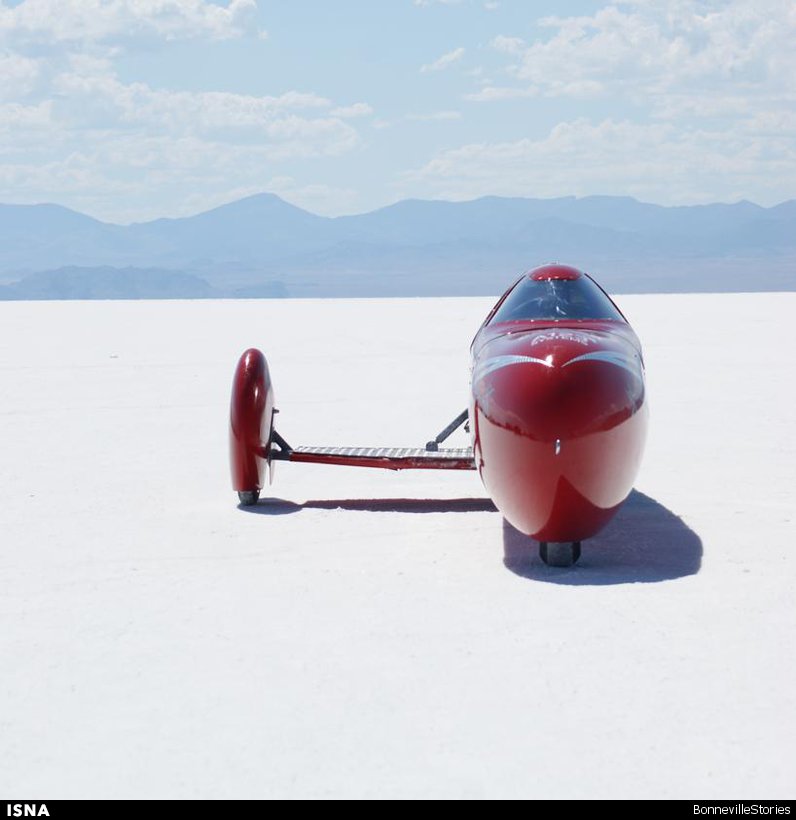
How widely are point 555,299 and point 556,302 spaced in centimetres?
4

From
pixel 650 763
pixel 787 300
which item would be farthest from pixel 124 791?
pixel 787 300

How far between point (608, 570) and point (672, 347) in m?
17.9

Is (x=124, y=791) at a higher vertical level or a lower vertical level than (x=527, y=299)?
lower

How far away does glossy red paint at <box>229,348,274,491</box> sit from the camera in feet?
34.4

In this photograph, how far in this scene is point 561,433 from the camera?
24.8 ft

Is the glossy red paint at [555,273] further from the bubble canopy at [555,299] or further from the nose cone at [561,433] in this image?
the nose cone at [561,433]

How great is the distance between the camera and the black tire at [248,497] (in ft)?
34.4

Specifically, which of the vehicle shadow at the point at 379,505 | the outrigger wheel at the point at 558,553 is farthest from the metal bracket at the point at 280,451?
the outrigger wheel at the point at 558,553

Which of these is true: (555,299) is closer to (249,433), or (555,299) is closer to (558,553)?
(558,553)

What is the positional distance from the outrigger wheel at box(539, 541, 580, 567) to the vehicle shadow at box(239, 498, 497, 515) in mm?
2104

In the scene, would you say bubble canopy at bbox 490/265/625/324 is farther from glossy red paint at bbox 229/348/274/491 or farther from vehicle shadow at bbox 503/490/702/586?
glossy red paint at bbox 229/348/274/491

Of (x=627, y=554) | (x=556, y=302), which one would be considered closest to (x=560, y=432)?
(x=627, y=554)

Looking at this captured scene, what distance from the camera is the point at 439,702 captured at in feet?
18.9

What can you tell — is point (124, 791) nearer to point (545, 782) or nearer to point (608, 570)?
point (545, 782)
